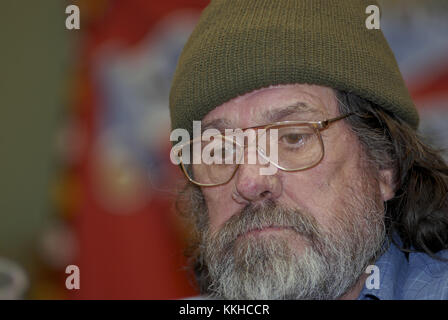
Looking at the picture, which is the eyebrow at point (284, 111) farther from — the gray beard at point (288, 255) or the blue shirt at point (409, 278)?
the blue shirt at point (409, 278)

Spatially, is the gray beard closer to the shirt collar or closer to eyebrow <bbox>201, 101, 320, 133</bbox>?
the shirt collar

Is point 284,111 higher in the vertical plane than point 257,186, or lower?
higher

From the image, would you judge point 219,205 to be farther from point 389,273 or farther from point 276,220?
point 389,273

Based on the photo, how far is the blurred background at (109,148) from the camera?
1841 mm

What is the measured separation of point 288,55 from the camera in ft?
3.39

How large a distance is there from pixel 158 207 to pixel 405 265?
101 centimetres

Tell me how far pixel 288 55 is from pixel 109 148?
110 centimetres

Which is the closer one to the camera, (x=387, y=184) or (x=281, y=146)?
(x=281, y=146)

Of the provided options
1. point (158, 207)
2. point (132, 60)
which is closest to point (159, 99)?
point (132, 60)

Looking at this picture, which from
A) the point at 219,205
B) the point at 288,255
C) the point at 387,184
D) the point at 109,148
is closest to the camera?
the point at 288,255

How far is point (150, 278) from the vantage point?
189 cm

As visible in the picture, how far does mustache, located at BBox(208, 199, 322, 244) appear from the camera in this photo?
958 mm

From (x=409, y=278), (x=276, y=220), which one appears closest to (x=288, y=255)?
(x=276, y=220)

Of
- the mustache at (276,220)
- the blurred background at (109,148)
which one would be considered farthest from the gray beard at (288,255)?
the blurred background at (109,148)
